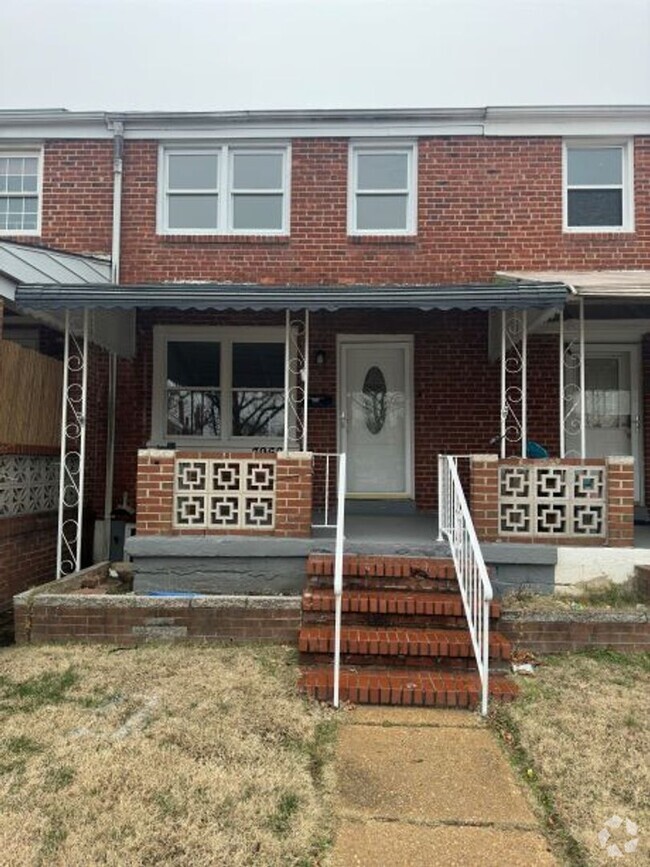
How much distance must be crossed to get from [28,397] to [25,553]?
164cm

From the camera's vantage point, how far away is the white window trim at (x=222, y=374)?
8.55 meters

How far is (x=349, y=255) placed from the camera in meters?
8.68

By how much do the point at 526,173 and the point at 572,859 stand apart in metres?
8.22

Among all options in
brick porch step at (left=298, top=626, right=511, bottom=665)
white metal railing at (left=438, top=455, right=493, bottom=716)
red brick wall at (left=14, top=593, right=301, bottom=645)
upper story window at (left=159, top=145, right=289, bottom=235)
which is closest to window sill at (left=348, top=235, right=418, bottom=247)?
upper story window at (left=159, top=145, right=289, bottom=235)

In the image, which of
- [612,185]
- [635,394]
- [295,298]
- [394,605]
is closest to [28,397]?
[295,298]

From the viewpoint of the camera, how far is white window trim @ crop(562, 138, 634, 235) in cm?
864

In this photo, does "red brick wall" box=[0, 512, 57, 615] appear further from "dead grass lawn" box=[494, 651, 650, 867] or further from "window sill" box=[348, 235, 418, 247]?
"window sill" box=[348, 235, 418, 247]

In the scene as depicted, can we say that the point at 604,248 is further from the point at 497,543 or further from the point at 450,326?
the point at 497,543

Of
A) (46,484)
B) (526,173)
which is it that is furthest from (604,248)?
(46,484)

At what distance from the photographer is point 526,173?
8711 mm

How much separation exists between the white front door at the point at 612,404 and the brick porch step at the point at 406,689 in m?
4.97

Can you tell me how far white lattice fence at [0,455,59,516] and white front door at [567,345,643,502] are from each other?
6524mm

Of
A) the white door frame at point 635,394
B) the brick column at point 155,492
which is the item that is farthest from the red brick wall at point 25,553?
the white door frame at point 635,394

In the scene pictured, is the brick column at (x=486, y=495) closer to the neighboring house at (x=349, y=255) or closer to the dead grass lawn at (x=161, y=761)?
the dead grass lawn at (x=161, y=761)
